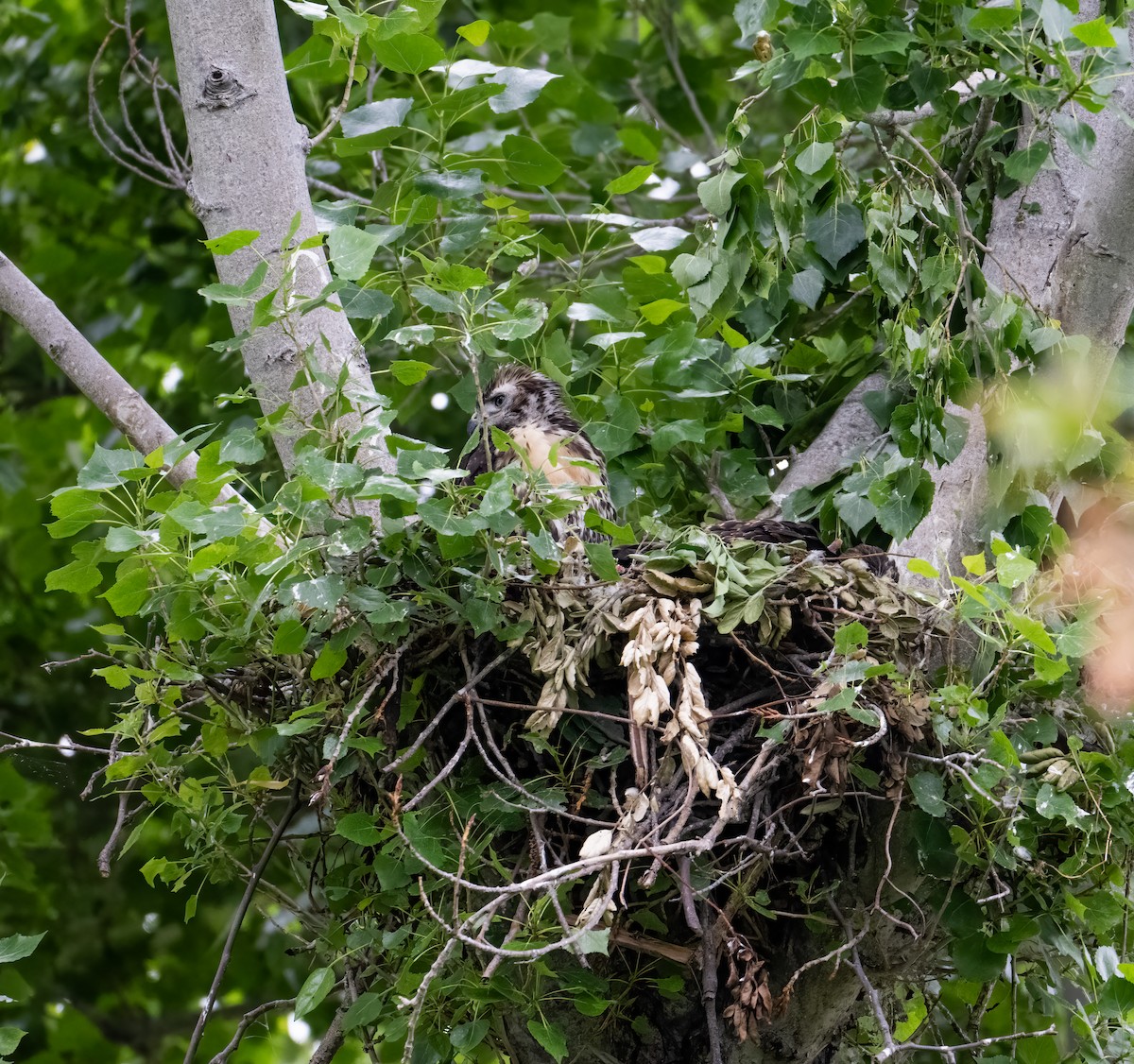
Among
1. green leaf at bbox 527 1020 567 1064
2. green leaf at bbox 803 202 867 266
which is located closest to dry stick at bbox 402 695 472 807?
green leaf at bbox 527 1020 567 1064

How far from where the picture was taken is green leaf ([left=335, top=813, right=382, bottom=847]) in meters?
2.44

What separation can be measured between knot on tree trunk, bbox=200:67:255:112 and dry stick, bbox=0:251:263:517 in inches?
22.9

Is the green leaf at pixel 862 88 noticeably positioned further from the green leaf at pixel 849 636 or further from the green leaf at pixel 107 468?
the green leaf at pixel 107 468

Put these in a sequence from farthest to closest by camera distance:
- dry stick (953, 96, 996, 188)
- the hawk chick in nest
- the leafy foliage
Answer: the hawk chick in nest, dry stick (953, 96, 996, 188), the leafy foliage

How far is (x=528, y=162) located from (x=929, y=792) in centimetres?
156

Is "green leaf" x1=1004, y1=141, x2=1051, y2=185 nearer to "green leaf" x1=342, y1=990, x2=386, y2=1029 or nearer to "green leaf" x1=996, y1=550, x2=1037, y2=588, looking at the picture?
"green leaf" x1=996, y1=550, x2=1037, y2=588

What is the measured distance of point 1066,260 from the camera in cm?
311

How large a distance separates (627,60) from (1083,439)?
12.5ft

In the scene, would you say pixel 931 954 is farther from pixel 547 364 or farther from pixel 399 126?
pixel 399 126

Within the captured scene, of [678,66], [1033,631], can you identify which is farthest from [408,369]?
[678,66]

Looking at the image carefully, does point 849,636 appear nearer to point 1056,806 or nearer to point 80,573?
point 1056,806

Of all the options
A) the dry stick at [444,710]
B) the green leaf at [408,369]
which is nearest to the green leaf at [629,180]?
the green leaf at [408,369]

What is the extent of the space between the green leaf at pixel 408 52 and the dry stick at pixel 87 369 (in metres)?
0.94

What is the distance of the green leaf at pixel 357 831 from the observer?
8.00ft
